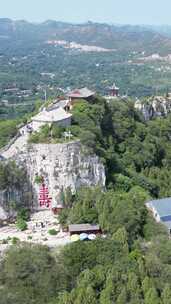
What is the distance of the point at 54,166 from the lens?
30.5 metres

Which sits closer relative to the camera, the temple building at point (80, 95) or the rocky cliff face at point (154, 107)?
the temple building at point (80, 95)

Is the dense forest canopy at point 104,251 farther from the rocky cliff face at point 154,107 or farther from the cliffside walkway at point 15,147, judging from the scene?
the rocky cliff face at point 154,107

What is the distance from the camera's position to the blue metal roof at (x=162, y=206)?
29359 millimetres

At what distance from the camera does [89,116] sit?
36875mm

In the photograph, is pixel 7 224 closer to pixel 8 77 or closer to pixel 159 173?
pixel 159 173

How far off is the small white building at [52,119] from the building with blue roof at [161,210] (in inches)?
259

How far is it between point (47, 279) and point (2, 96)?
7310cm

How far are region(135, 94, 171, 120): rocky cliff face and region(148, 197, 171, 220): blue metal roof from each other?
2033cm

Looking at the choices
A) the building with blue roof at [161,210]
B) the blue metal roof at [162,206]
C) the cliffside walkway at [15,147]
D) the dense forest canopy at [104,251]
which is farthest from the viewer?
the cliffside walkway at [15,147]

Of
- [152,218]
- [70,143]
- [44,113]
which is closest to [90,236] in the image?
[152,218]

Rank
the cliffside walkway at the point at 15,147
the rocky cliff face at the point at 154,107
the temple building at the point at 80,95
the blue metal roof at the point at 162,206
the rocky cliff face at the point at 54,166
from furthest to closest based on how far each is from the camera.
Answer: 1. the rocky cliff face at the point at 154,107
2. the temple building at the point at 80,95
3. the cliffside walkway at the point at 15,147
4. the rocky cliff face at the point at 54,166
5. the blue metal roof at the point at 162,206

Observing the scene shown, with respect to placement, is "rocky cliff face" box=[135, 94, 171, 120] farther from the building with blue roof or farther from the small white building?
the building with blue roof

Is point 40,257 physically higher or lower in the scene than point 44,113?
lower

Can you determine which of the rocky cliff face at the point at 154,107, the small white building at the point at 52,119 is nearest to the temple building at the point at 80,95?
the small white building at the point at 52,119
